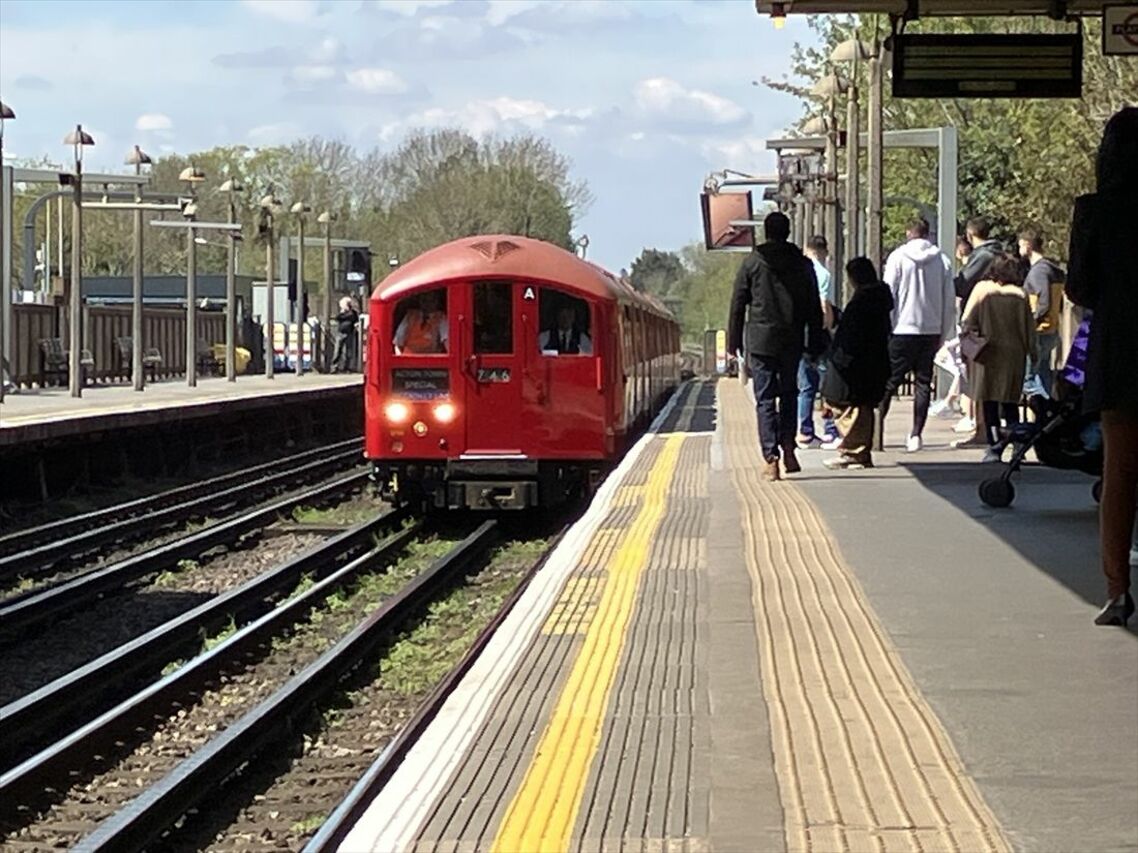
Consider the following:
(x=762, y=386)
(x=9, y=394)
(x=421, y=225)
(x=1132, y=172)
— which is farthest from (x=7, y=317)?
(x=421, y=225)

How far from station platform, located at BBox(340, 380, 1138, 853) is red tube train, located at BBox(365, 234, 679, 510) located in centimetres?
629

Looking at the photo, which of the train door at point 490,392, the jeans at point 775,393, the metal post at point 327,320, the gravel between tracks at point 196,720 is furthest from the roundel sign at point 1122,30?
the metal post at point 327,320

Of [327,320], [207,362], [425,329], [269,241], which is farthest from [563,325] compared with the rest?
[327,320]

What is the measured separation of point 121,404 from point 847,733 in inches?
949

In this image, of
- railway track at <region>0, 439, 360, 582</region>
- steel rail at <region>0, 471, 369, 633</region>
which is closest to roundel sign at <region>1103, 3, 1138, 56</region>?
steel rail at <region>0, 471, 369, 633</region>

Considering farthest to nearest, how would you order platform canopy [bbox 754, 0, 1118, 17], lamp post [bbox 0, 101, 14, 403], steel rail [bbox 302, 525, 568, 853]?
lamp post [bbox 0, 101, 14, 403] → platform canopy [bbox 754, 0, 1118, 17] → steel rail [bbox 302, 525, 568, 853]

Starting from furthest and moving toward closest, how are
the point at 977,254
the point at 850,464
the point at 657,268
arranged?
the point at 657,268, the point at 977,254, the point at 850,464

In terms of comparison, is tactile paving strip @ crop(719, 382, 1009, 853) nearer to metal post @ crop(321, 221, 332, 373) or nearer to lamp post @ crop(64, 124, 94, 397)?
lamp post @ crop(64, 124, 94, 397)

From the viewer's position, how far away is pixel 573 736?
6.21 metres

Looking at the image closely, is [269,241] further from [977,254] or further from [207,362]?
[977,254]

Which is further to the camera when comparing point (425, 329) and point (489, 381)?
point (425, 329)

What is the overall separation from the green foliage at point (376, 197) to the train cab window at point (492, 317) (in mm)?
59765

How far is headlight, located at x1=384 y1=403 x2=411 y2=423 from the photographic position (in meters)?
17.8

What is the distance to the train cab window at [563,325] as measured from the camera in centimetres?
1806
